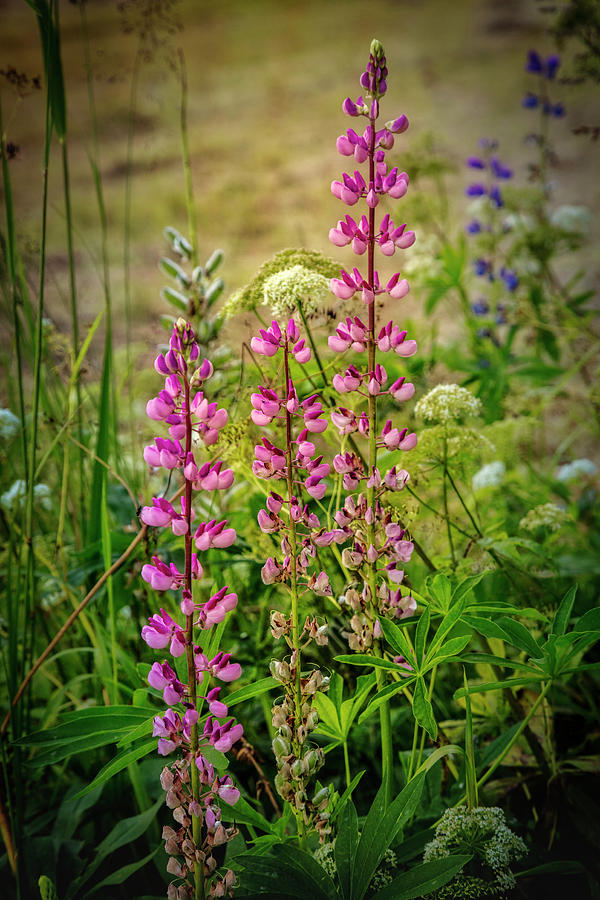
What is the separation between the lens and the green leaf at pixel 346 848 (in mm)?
534

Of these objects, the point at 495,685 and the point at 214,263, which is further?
the point at 214,263

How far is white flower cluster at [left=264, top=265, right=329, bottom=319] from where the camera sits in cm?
62

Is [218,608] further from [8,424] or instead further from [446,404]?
[8,424]

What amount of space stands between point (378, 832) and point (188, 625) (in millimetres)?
212

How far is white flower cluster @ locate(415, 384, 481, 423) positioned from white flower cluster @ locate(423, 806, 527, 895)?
347 mm

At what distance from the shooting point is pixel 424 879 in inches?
20.1

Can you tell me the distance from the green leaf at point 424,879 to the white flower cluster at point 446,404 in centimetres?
38

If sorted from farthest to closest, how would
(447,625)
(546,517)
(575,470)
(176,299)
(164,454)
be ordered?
(575,470), (176,299), (546,517), (447,625), (164,454)

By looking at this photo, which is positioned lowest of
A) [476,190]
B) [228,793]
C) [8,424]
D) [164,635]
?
[228,793]

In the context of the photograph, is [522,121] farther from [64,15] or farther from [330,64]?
[64,15]

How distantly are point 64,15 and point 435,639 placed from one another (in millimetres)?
4294

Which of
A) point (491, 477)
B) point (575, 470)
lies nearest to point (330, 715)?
point (491, 477)

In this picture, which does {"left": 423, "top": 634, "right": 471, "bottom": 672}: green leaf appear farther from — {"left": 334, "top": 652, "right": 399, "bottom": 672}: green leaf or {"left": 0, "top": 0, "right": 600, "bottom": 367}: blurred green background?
{"left": 0, "top": 0, "right": 600, "bottom": 367}: blurred green background

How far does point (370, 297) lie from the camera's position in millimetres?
521
